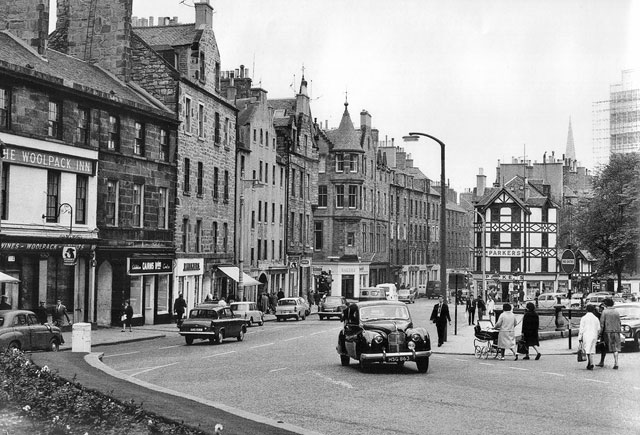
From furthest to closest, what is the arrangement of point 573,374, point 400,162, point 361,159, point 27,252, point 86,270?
point 400,162 < point 361,159 < point 86,270 < point 27,252 < point 573,374

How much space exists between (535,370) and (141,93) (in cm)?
3261


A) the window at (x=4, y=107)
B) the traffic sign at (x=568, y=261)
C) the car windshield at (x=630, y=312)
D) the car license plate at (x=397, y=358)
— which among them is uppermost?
the window at (x=4, y=107)

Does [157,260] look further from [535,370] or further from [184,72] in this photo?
[535,370]

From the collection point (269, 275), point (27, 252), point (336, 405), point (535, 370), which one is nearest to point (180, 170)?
point (27, 252)

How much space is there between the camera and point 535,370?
74.1 ft

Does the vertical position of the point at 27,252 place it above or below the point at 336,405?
above

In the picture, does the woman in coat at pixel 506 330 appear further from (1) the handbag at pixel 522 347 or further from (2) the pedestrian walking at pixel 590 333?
(2) the pedestrian walking at pixel 590 333

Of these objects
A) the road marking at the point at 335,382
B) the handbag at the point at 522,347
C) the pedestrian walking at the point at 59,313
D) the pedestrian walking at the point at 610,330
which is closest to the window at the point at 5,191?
the pedestrian walking at the point at 59,313

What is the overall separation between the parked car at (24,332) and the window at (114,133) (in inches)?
656

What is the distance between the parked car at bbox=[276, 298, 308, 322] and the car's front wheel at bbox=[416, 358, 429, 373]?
32.0m

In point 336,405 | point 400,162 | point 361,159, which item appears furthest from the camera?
point 400,162

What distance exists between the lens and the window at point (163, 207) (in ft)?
157

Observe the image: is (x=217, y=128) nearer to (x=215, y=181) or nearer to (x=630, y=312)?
(x=215, y=181)

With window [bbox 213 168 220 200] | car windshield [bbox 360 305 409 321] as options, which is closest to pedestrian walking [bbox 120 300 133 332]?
window [bbox 213 168 220 200]
